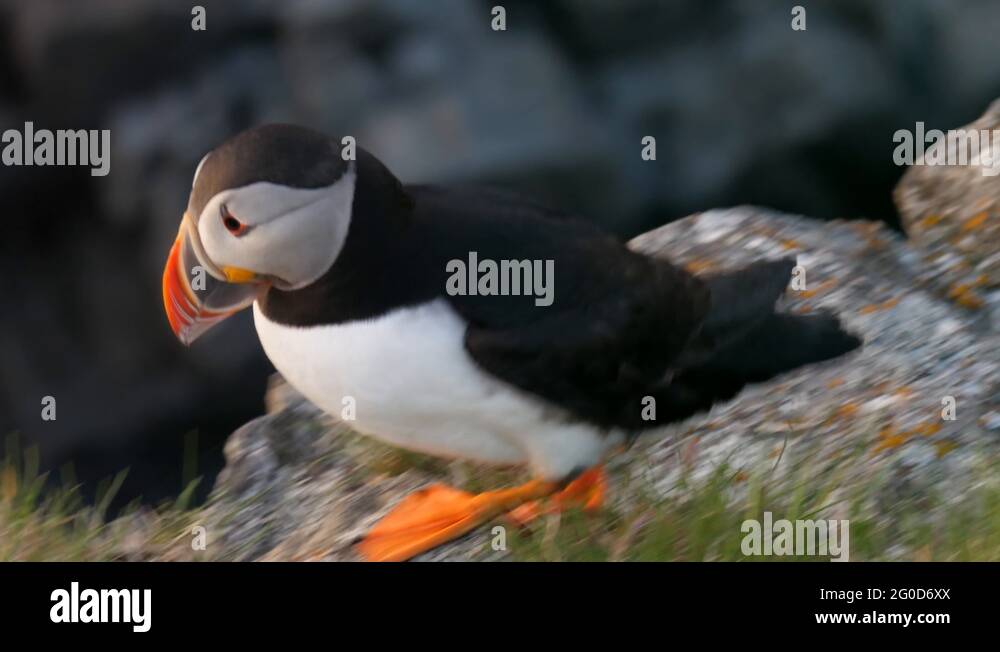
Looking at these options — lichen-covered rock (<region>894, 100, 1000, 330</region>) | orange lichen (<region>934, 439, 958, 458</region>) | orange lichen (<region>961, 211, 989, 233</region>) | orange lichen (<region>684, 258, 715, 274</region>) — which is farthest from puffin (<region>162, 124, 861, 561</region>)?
orange lichen (<region>961, 211, 989, 233</region>)

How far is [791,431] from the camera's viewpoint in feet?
11.5

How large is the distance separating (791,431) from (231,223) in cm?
179

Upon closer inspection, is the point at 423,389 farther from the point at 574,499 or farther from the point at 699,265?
the point at 699,265

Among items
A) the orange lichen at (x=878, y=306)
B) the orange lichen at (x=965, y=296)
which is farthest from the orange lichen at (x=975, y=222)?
the orange lichen at (x=878, y=306)

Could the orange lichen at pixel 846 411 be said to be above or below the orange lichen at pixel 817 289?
below

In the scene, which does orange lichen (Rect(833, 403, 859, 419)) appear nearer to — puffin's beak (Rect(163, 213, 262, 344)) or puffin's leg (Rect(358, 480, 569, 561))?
puffin's leg (Rect(358, 480, 569, 561))

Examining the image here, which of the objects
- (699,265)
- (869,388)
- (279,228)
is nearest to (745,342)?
(869,388)

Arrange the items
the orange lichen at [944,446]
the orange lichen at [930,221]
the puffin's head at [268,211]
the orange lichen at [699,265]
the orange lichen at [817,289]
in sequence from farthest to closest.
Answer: the orange lichen at [930,221], the orange lichen at [699,265], the orange lichen at [817,289], the orange lichen at [944,446], the puffin's head at [268,211]

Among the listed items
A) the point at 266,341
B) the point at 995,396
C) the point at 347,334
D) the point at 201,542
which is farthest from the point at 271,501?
the point at 995,396

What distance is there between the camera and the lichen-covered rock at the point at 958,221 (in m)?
4.20

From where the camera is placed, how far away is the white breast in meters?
2.76

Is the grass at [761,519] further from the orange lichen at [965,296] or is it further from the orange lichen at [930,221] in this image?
the orange lichen at [930,221]

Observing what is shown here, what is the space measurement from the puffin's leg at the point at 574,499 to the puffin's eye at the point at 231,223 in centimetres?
109

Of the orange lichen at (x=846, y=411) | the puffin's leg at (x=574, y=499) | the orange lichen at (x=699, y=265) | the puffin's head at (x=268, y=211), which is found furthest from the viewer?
the orange lichen at (x=699, y=265)
